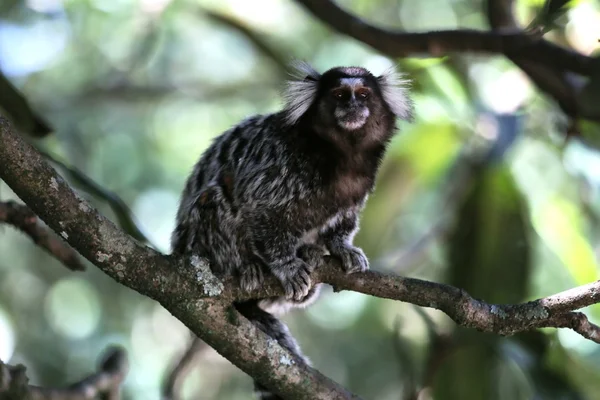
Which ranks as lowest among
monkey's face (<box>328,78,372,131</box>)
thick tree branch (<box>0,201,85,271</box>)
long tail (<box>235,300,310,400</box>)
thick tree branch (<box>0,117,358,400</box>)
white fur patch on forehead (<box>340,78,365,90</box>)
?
thick tree branch (<box>0,117,358,400</box>)

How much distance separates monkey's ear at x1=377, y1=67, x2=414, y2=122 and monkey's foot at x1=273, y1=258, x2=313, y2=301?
0.82 meters

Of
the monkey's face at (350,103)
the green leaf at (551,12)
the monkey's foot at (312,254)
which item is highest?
the green leaf at (551,12)

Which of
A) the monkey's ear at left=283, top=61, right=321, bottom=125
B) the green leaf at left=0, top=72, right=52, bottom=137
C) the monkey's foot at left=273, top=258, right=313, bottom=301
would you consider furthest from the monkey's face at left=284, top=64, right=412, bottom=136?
the green leaf at left=0, top=72, right=52, bottom=137

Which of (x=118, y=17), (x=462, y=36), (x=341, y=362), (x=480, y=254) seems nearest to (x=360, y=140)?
(x=462, y=36)

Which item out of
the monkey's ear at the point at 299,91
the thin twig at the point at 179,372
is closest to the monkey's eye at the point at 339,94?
the monkey's ear at the point at 299,91

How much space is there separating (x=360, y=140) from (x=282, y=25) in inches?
160

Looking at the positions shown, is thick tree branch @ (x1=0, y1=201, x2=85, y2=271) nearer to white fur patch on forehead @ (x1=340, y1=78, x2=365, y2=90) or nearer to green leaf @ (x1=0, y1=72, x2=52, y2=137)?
green leaf @ (x1=0, y1=72, x2=52, y2=137)

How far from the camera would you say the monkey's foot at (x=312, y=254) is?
2744mm

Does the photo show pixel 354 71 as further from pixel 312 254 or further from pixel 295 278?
pixel 295 278

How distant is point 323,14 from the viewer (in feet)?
11.3

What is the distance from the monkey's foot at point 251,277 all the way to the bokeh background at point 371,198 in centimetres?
70

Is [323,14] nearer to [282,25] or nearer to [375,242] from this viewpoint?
[375,242]

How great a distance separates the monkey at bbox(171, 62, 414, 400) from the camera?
2.75m

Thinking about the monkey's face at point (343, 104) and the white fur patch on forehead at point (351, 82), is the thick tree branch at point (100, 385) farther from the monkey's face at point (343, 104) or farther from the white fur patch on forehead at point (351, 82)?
the white fur patch on forehead at point (351, 82)
